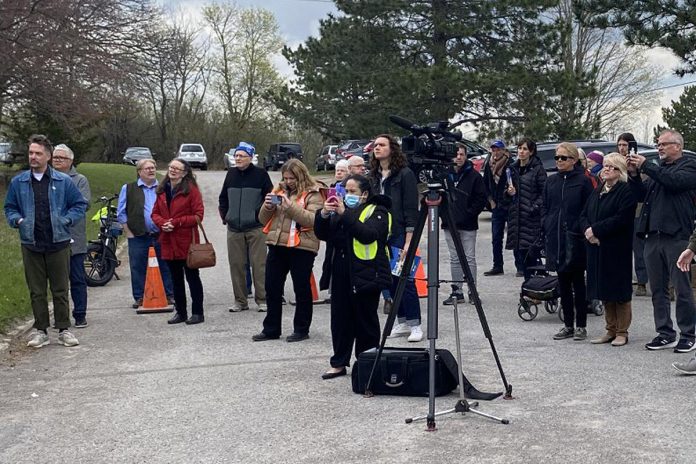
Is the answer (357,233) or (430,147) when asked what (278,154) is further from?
(430,147)

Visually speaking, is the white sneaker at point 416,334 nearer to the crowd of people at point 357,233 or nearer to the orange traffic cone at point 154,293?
the crowd of people at point 357,233

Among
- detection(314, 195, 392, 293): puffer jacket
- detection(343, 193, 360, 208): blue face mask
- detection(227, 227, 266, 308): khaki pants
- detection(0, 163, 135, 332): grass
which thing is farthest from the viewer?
detection(227, 227, 266, 308): khaki pants

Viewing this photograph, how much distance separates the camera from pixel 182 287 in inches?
431

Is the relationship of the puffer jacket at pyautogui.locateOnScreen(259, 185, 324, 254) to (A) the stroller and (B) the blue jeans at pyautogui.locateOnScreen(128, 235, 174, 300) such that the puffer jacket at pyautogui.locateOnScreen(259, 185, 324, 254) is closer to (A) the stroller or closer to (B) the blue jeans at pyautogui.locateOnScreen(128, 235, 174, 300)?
(A) the stroller

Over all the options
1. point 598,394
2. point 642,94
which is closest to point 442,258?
point 598,394

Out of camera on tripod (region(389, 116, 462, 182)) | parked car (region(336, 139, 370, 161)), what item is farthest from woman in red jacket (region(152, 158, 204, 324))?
parked car (region(336, 139, 370, 161))

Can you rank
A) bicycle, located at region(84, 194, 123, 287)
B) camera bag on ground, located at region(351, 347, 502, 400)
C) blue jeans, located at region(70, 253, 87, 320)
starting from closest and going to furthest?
camera bag on ground, located at region(351, 347, 502, 400)
blue jeans, located at region(70, 253, 87, 320)
bicycle, located at region(84, 194, 123, 287)

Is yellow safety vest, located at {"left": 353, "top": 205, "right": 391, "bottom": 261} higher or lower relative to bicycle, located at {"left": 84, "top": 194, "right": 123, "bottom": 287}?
higher

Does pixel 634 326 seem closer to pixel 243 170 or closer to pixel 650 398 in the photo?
pixel 650 398

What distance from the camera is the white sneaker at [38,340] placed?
9508 mm

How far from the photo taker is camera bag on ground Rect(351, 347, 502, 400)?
709 cm

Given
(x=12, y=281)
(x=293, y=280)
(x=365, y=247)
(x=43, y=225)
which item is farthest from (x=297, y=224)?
(x=12, y=281)

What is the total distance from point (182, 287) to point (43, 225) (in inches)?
78.6

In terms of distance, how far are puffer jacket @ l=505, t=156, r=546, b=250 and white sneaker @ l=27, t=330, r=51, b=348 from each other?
19.5ft
